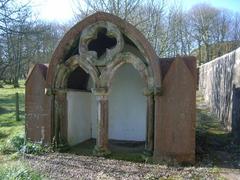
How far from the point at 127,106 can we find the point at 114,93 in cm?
68

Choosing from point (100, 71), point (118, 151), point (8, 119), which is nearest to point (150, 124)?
point (118, 151)

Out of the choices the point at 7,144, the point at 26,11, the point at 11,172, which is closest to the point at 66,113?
the point at 7,144

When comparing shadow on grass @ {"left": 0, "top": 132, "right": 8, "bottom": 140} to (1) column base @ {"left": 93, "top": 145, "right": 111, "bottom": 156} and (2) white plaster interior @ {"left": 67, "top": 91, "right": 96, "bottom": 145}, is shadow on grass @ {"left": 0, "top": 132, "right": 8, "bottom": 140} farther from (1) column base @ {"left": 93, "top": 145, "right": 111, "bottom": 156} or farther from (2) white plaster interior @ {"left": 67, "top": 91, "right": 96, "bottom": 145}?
(1) column base @ {"left": 93, "top": 145, "right": 111, "bottom": 156}

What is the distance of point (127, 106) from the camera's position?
11.9 m

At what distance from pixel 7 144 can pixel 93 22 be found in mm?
4508

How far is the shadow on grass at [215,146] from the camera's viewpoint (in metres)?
8.61

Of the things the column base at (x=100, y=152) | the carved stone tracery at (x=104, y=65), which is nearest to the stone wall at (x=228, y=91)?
the carved stone tracery at (x=104, y=65)

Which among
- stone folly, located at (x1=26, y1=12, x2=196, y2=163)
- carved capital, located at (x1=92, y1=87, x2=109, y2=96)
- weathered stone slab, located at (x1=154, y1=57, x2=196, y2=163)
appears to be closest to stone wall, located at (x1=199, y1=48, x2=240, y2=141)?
weathered stone slab, located at (x1=154, y1=57, x2=196, y2=163)

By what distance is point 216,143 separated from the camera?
10.5 m

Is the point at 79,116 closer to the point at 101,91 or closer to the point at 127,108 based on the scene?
the point at 127,108

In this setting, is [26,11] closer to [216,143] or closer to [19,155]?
[19,155]

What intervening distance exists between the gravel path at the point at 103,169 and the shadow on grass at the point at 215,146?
91 cm

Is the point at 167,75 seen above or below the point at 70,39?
below

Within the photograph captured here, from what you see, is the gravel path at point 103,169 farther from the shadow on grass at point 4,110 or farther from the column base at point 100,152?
the shadow on grass at point 4,110
